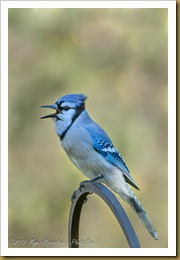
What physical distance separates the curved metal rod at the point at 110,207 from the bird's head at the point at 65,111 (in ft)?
1.30

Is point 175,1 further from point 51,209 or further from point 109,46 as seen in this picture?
point 51,209

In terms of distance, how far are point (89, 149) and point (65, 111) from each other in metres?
0.18

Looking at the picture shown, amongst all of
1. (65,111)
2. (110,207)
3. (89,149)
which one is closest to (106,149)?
(89,149)

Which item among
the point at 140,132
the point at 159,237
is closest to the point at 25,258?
the point at 159,237

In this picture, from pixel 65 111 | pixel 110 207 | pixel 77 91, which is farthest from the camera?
pixel 77 91

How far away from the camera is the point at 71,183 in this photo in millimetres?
2312

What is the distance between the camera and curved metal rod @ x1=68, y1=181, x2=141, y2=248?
52.7 inches

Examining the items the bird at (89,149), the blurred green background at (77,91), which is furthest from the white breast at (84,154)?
the blurred green background at (77,91)

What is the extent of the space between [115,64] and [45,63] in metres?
0.30

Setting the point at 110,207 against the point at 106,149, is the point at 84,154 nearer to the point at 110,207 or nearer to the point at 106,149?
the point at 106,149

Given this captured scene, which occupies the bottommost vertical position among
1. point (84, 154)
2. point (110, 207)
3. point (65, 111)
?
point (110, 207)

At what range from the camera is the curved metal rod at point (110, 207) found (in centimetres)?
134

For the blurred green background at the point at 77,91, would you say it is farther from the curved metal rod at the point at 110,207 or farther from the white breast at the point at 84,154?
the curved metal rod at the point at 110,207

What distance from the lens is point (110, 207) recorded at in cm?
143
